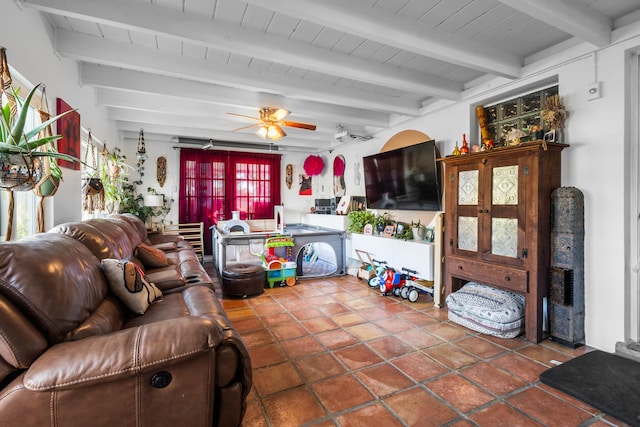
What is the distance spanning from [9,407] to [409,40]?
307 centimetres

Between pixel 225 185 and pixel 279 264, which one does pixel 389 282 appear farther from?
pixel 225 185

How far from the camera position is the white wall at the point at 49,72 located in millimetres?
1946

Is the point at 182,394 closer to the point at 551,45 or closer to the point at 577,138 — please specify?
the point at 577,138

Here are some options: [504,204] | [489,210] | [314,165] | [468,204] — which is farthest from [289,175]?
[504,204]

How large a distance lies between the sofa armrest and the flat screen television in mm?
3625

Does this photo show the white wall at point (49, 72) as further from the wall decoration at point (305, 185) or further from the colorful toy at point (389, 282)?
the wall decoration at point (305, 185)

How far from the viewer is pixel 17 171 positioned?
1431mm

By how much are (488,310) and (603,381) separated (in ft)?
3.03

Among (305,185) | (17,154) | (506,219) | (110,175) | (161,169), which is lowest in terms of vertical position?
(506,219)

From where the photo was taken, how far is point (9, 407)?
1.04m

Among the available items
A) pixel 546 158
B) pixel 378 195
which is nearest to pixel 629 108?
pixel 546 158

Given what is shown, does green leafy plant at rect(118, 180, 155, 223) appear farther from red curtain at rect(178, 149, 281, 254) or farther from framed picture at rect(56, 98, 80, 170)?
framed picture at rect(56, 98, 80, 170)

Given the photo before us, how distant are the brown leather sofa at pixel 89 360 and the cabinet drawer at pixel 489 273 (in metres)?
2.60

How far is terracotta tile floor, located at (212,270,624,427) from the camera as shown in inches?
72.2
